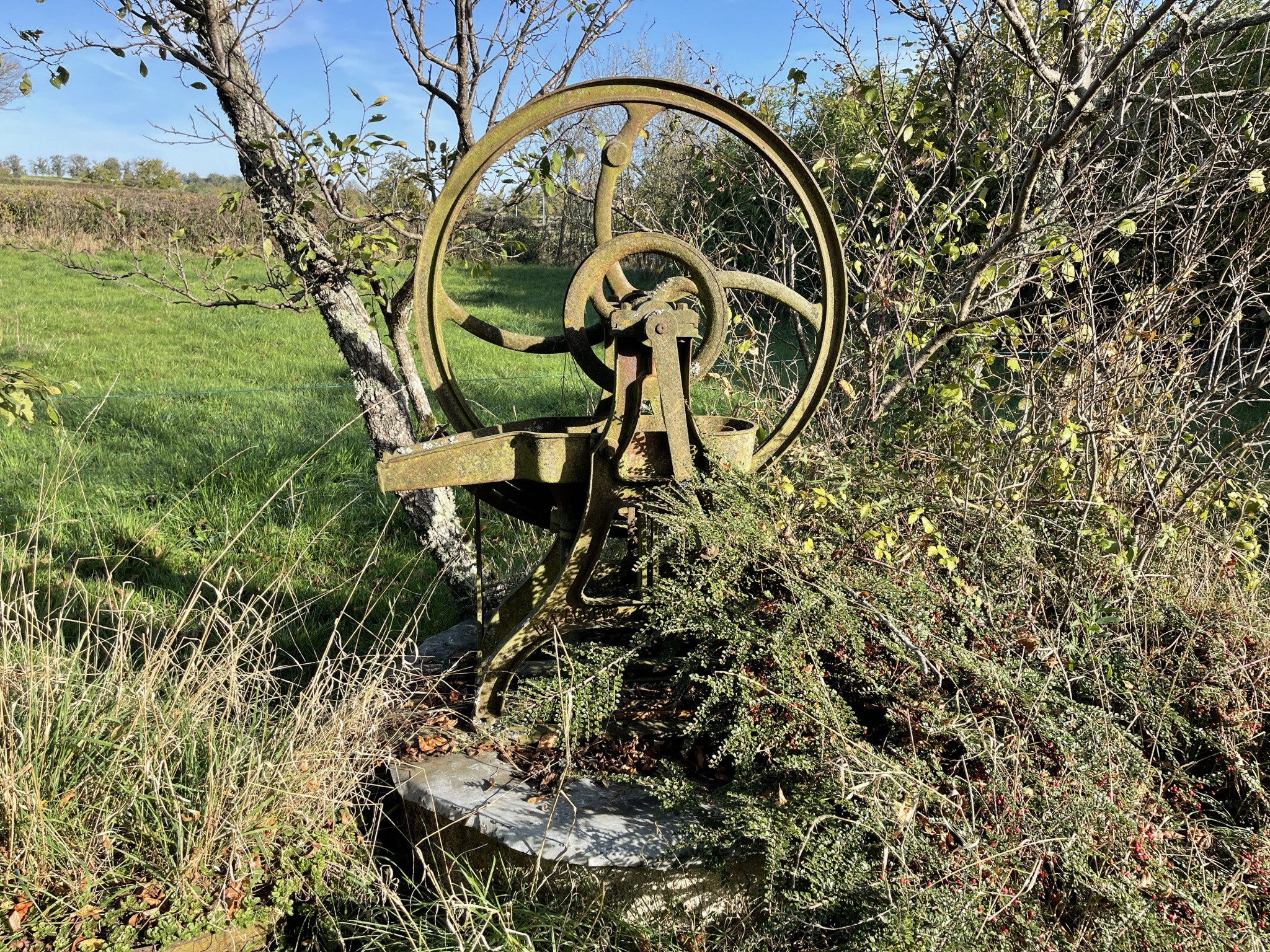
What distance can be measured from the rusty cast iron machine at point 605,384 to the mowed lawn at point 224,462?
2.01 ft

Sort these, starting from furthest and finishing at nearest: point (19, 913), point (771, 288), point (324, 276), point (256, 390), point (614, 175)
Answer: point (256, 390) < point (324, 276) < point (771, 288) < point (614, 175) < point (19, 913)

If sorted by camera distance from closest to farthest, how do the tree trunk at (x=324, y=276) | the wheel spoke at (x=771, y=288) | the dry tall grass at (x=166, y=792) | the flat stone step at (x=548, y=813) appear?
the dry tall grass at (x=166, y=792) → the flat stone step at (x=548, y=813) → the wheel spoke at (x=771, y=288) → the tree trunk at (x=324, y=276)

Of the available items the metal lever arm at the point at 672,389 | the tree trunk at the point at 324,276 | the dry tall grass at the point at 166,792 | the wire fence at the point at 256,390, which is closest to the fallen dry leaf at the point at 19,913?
A: the dry tall grass at the point at 166,792

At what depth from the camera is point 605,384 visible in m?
2.53

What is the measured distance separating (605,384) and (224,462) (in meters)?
2.16

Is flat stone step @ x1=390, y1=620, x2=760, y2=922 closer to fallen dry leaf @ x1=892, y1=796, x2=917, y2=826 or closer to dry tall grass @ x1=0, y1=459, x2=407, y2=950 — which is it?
dry tall grass @ x1=0, y1=459, x2=407, y2=950

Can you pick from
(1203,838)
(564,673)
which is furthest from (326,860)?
(1203,838)

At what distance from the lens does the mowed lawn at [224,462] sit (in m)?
4.01

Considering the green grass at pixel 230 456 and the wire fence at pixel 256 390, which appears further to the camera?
the wire fence at pixel 256 390

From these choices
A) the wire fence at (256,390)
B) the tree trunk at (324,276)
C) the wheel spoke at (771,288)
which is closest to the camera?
the wheel spoke at (771,288)

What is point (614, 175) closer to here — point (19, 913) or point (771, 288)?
point (771, 288)

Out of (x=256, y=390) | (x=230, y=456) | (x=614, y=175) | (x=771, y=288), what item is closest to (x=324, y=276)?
(x=614, y=175)

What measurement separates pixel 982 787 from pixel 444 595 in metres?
2.59

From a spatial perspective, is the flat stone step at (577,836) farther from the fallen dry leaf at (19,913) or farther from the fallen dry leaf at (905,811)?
the fallen dry leaf at (19,913)
